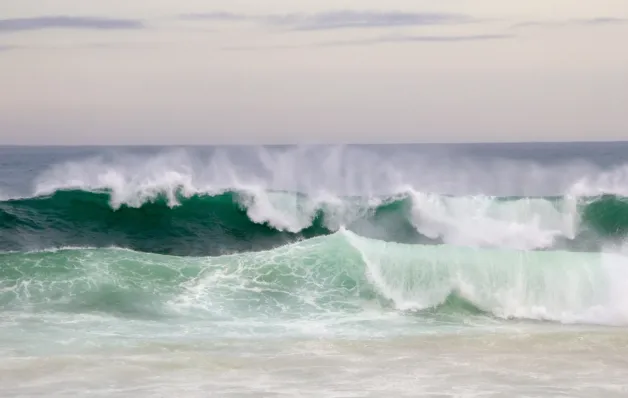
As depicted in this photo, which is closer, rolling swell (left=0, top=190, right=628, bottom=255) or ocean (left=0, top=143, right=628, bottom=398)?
ocean (left=0, top=143, right=628, bottom=398)

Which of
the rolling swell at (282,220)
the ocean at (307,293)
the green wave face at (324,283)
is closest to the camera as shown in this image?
the ocean at (307,293)

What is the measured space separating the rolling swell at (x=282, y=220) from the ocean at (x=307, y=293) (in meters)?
0.06

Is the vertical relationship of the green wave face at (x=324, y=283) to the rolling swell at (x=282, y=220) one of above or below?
below

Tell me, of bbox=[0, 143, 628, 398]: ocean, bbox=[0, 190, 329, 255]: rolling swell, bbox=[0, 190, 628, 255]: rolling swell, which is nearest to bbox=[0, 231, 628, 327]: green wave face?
bbox=[0, 143, 628, 398]: ocean

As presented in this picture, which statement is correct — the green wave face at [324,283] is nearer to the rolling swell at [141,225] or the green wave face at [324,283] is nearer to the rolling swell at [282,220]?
the rolling swell at [141,225]

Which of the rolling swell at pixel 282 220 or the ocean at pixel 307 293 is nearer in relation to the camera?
the ocean at pixel 307 293

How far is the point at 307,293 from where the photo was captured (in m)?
13.9

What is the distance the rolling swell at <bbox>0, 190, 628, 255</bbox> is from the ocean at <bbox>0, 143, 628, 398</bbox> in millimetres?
55

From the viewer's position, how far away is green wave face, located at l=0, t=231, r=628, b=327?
12789 millimetres

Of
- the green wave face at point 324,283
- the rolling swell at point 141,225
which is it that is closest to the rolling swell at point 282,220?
the rolling swell at point 141,225

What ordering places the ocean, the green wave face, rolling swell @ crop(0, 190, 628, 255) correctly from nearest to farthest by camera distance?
the ocean
the green wave face
rolling swell @ crop(0, 190, 628, 255)

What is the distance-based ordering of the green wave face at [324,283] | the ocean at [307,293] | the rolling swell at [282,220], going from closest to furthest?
the ocean at [307,293], the green wave face at [324,283], the rolling swell at [282,220]

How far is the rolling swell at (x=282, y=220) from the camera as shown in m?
19.1

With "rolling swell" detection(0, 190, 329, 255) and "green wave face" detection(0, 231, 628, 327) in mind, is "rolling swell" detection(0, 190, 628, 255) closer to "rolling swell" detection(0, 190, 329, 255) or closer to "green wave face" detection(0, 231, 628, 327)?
"rolling swell" detection(0, 190, 329, 255)
